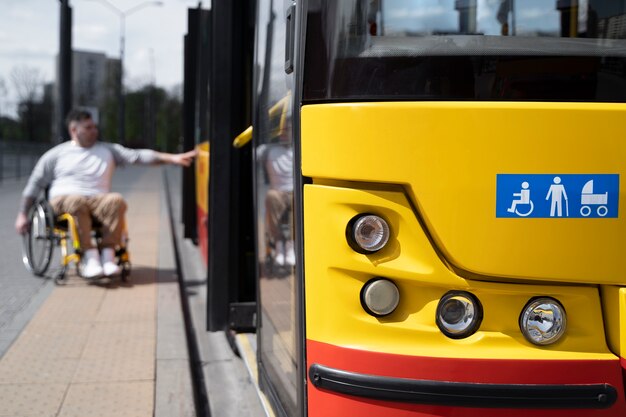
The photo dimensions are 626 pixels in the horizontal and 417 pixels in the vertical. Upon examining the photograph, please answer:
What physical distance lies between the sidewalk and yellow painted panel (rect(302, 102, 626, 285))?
2.32 m

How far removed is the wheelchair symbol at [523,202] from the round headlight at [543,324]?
12.7 inches

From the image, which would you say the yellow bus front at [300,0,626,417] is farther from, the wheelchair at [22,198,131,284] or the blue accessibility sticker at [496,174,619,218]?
the wheelchair at [22,198,131,284]

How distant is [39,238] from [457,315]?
6082 mm

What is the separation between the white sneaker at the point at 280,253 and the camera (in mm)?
3375

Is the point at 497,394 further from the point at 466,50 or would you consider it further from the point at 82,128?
the point at 82,128

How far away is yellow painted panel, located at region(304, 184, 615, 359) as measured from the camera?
2.61m

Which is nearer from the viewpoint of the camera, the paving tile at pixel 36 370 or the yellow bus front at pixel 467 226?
the yellow bus front at pixel 467 226

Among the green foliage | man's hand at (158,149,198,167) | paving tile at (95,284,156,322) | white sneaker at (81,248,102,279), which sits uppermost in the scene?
the green foliage

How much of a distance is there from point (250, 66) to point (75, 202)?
3.44m

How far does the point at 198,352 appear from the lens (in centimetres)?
600

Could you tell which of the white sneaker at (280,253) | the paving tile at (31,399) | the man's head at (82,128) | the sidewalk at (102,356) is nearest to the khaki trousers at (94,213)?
the sidewalk at (102,356)

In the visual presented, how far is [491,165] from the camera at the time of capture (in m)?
2.59

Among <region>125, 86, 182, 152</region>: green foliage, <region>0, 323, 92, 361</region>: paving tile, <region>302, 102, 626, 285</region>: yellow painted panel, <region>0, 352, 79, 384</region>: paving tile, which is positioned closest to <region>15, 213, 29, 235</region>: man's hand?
<region>0, 323, 92, 361</region>: paving tile

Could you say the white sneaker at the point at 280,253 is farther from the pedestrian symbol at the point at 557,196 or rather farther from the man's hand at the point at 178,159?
the man's hand at the point at 178,159
